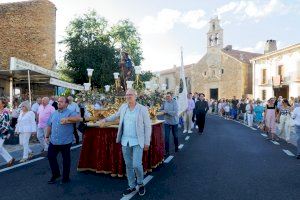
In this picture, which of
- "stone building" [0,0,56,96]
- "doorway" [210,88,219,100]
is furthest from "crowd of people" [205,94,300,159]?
"doorway" [210,88,219,100]

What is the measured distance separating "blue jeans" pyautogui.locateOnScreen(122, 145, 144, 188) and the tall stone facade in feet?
97.8

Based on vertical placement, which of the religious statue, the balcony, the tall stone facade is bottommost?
the religious statue

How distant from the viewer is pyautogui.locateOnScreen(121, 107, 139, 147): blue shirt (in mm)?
6277

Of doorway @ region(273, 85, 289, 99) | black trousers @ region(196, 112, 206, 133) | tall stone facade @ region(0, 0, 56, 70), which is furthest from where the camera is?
doorway @ region(273, 85, 289, 99)

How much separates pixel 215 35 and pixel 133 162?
48938 millimetres

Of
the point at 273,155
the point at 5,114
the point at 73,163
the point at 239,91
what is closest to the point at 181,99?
the point at 273,155

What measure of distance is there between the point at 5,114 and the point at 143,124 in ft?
14.1

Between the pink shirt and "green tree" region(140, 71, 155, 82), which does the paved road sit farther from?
"green tree" region(140, 71, 155, 82)

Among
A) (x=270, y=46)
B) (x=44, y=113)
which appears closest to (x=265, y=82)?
(x=270, y=46)

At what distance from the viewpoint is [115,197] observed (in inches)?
A: 243

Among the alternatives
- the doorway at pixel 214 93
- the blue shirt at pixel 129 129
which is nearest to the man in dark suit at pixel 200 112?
the blue shirt at pixel 129 129

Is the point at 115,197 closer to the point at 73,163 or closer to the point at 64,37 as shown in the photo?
the point at 73,163

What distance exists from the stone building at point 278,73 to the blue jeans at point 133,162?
3552 centimetres

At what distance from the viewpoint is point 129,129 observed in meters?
6.34
